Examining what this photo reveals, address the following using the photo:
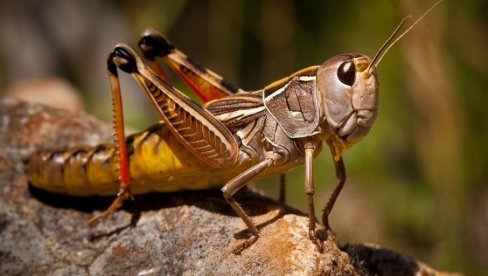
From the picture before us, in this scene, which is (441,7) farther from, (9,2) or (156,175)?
(9,2)

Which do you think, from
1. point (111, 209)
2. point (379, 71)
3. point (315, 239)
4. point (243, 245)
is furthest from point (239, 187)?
point (379, 71)

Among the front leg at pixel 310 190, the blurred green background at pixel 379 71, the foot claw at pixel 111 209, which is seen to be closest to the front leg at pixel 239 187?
the front leg at pixel 310 190

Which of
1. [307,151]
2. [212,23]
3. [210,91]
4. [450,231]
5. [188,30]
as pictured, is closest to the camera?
[307,151]

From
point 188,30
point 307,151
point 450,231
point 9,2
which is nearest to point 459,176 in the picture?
A: point 450,231

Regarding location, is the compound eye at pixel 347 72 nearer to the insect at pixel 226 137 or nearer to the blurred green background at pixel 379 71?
the insect at pixel 226 137

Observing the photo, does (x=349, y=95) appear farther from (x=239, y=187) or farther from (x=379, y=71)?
(x=379, y=71)

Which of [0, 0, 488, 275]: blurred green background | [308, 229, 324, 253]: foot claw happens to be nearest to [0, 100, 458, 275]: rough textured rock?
[308, 229, 324, 253]: foot claw
